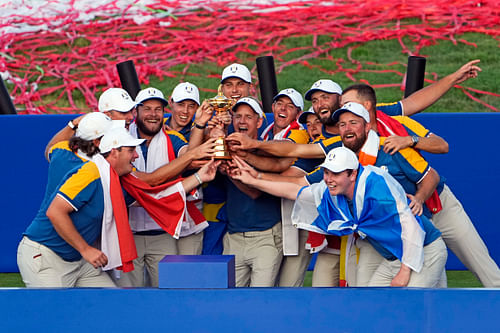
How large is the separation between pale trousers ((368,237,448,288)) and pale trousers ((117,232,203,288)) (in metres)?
1.69

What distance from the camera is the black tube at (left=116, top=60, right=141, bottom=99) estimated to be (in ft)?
27.0

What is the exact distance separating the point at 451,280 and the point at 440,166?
1289mm

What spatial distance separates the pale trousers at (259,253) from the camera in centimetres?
597

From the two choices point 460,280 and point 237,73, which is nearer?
point 237,73

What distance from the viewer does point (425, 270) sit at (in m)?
4.97

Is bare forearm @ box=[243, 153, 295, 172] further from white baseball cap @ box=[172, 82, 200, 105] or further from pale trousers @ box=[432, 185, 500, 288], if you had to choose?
pale trousers @ box=[432, 185, 500, 288]

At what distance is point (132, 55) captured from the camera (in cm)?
1537

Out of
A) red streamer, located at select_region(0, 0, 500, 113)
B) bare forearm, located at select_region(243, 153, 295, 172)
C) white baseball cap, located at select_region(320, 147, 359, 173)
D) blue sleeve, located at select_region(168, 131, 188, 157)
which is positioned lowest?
red streamer, located at select_region(0, 0, 500, 113)

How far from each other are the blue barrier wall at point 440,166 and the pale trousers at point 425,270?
2.74 meters

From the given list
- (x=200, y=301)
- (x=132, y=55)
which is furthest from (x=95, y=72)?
(x=200, y=301)

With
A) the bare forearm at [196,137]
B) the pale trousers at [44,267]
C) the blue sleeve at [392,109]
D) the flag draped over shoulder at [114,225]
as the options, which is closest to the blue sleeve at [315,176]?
the bare forearm at [196,137]

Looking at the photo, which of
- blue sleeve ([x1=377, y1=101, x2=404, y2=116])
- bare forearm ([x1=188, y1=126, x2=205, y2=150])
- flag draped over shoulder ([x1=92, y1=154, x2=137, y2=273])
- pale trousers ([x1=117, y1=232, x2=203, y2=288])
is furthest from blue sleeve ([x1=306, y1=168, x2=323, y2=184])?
flag draped over shoulder ([x1=92, y1=154, x2=137, y2=273])

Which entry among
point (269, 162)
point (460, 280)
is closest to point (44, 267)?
point (269, 162)

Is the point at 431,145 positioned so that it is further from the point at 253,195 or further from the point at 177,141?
the point at 177,141
